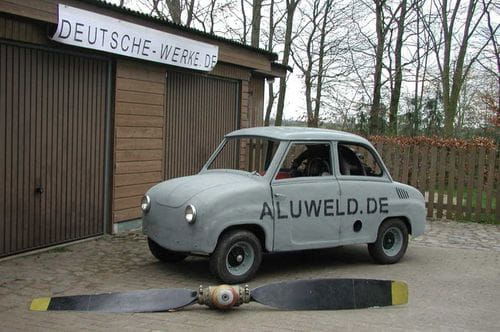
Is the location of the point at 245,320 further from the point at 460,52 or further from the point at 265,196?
the point at 460,52

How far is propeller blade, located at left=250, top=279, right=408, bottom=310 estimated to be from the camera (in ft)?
18.6

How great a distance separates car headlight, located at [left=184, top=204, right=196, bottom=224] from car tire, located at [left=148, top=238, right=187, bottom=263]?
1.19m

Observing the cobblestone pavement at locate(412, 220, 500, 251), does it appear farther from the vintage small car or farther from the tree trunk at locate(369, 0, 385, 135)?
the tree trunk at locate(369, 0, 385, 135)

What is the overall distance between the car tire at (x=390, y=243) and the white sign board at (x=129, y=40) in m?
4.44

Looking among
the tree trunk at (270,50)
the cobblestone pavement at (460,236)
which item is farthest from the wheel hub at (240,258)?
the tree trunk at (270,50)

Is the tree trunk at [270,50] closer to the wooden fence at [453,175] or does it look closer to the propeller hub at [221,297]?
the wooden fence at [453,175]

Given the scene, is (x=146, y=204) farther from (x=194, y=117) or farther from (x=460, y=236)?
(x=460, y=236)

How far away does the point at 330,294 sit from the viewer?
19.1ft

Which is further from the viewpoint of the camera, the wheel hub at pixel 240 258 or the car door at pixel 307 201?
the car door at pixel 307 201

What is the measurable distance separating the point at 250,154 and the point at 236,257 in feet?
10.4

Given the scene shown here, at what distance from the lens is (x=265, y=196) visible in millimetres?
6598

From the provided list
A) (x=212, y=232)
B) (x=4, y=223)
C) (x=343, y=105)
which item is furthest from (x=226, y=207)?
(x=343, y=105)

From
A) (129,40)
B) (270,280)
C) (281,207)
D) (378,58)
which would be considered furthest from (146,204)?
(378,58)

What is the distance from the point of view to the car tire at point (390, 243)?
303 inches
